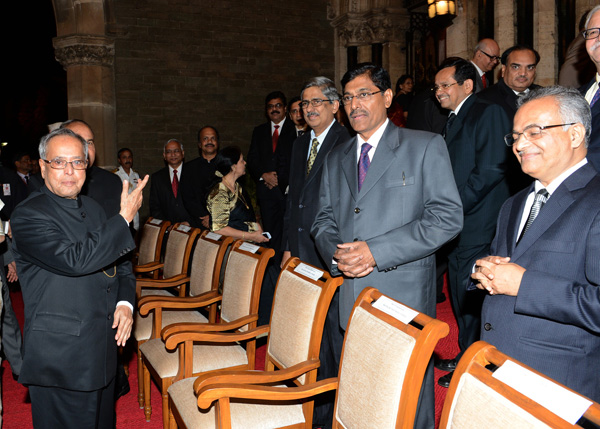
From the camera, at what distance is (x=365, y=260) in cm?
211

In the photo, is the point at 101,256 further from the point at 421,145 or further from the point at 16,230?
the point at 421,145

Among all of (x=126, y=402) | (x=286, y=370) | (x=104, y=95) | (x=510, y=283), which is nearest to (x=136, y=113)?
(x=104, y=95)

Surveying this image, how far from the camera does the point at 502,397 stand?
1074 mm

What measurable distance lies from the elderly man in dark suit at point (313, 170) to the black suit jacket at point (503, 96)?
128cm

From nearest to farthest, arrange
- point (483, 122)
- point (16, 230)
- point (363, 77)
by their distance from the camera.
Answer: point (16, 230)
point (363, 77)
point (483, 122)

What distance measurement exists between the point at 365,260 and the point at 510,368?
3.37 feet

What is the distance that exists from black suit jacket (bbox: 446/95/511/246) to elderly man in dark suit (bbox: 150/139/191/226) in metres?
3.50

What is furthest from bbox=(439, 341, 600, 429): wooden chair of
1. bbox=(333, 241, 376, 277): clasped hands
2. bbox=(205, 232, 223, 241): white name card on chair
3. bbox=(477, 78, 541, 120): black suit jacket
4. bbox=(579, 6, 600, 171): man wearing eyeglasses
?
bbox=(477, 78, 541, 120): black suit jacket

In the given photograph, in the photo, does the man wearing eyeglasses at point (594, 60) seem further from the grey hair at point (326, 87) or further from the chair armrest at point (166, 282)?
the chair armrest at point (166, 282)

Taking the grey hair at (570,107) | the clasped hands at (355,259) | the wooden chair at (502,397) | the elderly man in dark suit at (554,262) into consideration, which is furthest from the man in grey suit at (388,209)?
the wooden chair at (502,397)

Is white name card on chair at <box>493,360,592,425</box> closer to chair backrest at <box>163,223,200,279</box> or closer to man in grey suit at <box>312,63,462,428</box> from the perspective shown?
man in grey suit at <box>312,63,462,428</box>

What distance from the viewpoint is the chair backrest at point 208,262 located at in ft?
10.3

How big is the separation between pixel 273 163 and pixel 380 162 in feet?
8.73

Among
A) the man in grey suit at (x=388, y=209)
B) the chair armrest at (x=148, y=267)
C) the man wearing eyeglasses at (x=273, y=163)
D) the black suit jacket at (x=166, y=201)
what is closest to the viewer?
the man in grey suit at (x=388, y=209)
